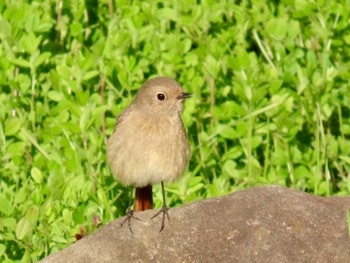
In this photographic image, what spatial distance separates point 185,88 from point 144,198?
76.6 inches

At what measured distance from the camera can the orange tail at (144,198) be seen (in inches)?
265

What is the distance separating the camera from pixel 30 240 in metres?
6.72

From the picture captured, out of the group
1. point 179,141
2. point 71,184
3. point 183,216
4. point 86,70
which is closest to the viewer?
point 183,216

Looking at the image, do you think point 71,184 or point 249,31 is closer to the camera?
point 71,184

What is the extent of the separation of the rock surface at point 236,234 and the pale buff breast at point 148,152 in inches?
26.5

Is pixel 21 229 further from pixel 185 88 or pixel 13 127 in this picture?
pixel 185 88

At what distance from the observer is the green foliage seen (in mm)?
7250

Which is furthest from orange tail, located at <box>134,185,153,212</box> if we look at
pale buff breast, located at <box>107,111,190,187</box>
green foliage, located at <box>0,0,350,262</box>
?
green foliage, located at <box>0,0,350,262</box>

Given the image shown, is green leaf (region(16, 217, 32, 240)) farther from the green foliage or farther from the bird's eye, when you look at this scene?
the bird's eye

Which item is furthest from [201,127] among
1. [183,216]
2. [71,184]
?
[183,216]

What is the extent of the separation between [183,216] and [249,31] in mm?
4114

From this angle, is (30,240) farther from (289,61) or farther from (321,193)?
(289,61)

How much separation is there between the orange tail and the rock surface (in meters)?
0.86

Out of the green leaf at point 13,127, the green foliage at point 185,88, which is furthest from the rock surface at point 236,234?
the green leaf at point 13,127
